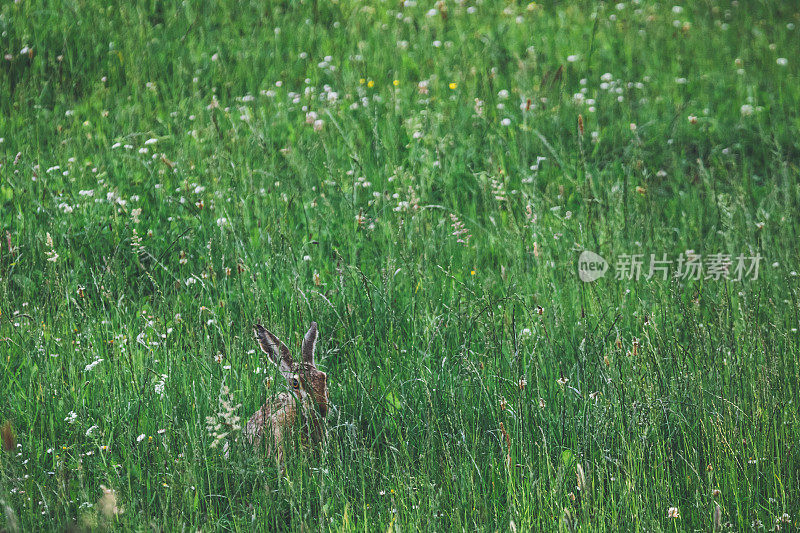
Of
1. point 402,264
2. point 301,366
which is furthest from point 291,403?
point 402,264

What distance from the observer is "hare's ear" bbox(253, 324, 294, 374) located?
7.65 feet

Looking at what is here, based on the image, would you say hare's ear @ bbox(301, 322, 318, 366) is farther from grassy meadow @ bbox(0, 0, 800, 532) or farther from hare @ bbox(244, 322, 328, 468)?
grassy meadow @ bbox(0, 0, 800, 532)

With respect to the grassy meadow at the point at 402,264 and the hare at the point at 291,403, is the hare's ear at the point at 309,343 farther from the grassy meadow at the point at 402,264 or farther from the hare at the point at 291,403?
the grassy meadow at the point at 402,264

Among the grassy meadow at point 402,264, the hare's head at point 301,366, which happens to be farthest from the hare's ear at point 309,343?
the grassy meadow at point 402,264

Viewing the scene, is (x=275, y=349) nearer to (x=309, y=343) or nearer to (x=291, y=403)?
(x=309, y=343)

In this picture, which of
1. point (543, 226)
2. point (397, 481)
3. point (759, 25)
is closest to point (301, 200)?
point (543, 226)

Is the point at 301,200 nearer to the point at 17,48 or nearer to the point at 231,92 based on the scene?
the point at 231,92

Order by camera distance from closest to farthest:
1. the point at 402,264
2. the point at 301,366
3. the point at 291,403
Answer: the point at 301,366, the point at 291,403, the point at 402,264

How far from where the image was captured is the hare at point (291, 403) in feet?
7.57

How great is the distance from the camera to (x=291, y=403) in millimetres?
2469

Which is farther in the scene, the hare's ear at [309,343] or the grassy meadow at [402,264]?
the hare's ear at [309,343]

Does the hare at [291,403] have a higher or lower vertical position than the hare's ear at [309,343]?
lower

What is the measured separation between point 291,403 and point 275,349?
0.77 feet

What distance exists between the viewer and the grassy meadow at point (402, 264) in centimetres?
227
